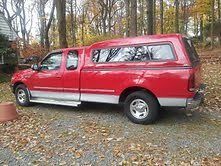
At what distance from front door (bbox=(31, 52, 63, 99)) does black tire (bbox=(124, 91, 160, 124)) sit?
8.09 feet

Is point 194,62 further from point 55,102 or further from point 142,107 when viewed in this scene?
point 55,102

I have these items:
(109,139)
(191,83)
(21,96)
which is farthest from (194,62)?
(21,96)

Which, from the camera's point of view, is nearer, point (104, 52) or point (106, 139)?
point (106, 139)

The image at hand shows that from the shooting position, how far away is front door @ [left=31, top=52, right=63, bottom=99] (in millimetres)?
9922

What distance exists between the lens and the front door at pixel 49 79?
9922mm

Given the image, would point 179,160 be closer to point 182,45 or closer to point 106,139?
point 106,139

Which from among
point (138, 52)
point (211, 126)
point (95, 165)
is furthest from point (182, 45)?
point (95, 165)

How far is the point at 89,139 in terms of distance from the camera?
288 inches

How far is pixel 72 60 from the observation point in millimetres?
9641

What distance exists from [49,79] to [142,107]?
334 centimetres

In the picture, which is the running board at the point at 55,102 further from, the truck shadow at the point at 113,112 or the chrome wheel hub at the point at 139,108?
the chrome wheel hub at the point at 139,108

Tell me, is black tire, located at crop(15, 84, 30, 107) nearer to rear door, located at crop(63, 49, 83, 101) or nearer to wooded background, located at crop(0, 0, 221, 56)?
rear door, located at crop(63, 49, 83, 101)

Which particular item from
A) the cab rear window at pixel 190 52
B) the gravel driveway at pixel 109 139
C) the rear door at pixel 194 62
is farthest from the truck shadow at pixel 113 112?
the cab rear window at pixel 190 52

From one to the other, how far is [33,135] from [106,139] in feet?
6.05
